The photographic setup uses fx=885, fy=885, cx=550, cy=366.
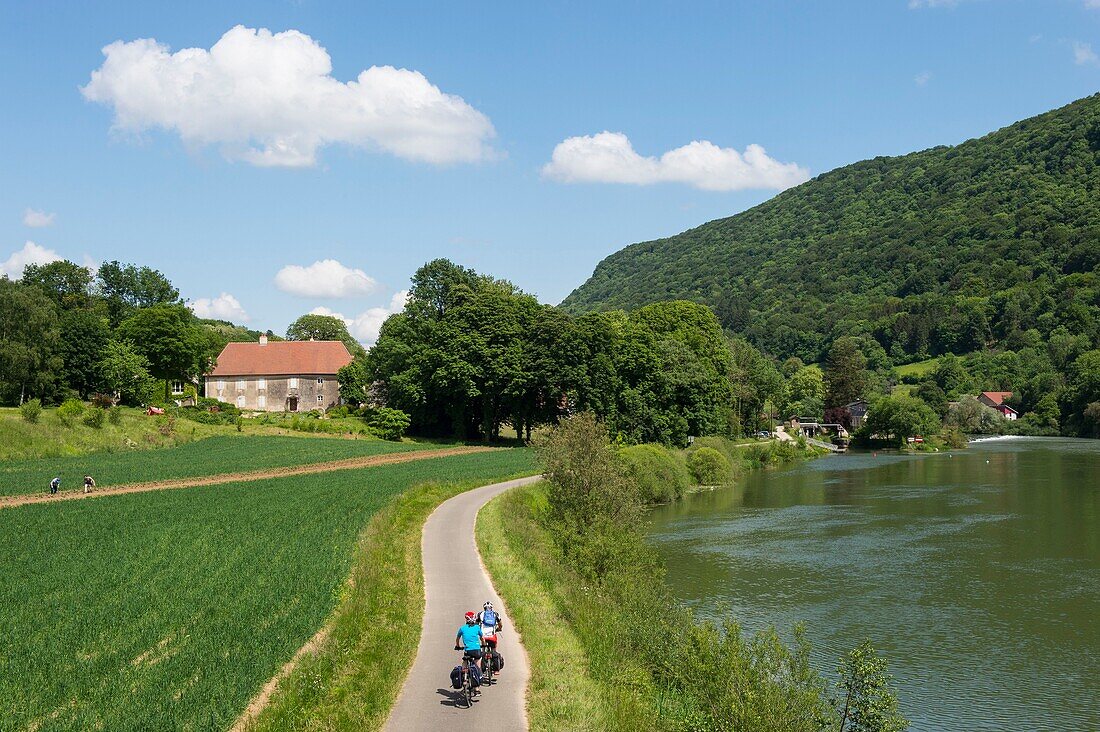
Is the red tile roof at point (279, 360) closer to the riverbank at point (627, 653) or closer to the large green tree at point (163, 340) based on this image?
the large green tree at point (163, 340)

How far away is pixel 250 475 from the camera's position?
5216 cm

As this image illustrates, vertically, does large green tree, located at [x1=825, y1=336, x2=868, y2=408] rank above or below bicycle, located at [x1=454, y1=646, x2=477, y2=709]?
above

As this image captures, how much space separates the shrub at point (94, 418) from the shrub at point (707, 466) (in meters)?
46.3

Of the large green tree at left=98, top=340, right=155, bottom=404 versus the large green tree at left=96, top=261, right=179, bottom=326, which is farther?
the large green tree at left=96, top=261, right=179, bottom=326

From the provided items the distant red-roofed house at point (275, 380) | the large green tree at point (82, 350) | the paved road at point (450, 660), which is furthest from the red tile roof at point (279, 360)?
the paved road at point (450, 660)

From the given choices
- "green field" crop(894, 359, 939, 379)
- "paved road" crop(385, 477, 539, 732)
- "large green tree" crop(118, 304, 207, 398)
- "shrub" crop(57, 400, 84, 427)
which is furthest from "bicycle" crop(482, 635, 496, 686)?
"green field" crop(894, 359, 939, 379)

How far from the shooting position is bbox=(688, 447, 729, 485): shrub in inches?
2958

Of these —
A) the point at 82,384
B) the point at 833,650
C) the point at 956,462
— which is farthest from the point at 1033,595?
the point at 82,384

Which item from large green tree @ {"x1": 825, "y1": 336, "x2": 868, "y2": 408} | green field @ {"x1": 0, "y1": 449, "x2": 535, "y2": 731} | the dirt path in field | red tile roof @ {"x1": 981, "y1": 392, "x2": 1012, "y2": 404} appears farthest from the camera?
red tile roof @ {"x1": 981, "y1": 392, "x2": 1012, "y2": 404}

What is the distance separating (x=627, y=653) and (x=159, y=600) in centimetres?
1114

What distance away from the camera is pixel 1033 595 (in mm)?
33875

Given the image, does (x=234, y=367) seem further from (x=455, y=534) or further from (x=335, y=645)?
(x=335, y=645)

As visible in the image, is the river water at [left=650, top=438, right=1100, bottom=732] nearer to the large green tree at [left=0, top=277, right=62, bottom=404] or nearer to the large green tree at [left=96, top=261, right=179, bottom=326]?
the large green tree at [left=0, top=277, right=62, bottom=404]

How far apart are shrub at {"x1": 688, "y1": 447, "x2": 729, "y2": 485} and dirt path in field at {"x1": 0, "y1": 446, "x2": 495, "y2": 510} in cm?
1736
